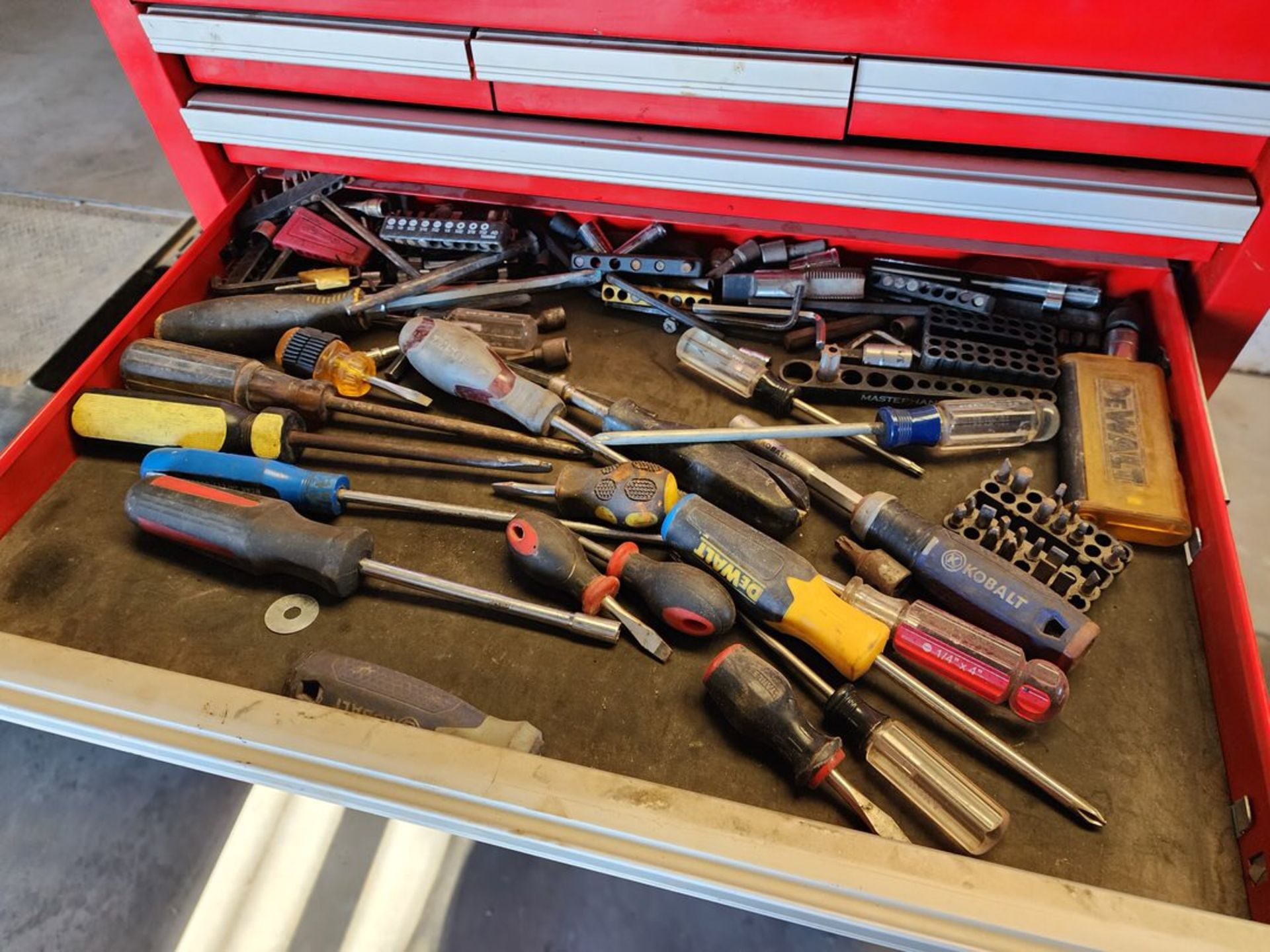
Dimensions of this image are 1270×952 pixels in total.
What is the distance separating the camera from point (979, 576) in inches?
36.7

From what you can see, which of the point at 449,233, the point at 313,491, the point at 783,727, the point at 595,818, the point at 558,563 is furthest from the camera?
the point at 449,233

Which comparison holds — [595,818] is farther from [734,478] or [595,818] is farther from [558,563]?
[734,478]

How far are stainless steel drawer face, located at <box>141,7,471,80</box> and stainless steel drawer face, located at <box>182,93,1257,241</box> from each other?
0.08 meters

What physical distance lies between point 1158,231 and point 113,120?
2902 mm

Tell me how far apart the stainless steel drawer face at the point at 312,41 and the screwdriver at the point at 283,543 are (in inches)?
26.3

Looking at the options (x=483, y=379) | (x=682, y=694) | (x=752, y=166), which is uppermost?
(x=752, y=166)

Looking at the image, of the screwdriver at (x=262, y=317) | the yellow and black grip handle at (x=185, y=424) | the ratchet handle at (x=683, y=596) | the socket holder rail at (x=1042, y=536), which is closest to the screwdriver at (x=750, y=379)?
the socket holder rail at (x=1042, y=536)

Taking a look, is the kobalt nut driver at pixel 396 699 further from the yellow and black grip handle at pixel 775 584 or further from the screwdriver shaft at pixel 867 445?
the screwdriver shaft at pixel 867 445

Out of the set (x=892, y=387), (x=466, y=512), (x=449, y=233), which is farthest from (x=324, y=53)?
(x=892, y=387)

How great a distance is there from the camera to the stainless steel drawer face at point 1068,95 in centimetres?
98

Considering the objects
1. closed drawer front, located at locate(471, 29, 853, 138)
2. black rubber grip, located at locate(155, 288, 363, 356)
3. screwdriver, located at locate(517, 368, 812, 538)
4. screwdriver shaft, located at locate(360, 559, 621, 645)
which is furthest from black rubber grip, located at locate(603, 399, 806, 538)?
black rubber grip, located at locate(155, 288, 363, 356)

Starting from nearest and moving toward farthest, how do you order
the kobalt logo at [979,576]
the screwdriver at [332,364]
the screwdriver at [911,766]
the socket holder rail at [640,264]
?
1. the screwdriver at [911,766]
2. the kobalt logo at [979,576]
3. the screwdriver at [332,364]
4. the socket holder rail at [640,264]

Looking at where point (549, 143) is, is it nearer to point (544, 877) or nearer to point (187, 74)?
point (187, 74)

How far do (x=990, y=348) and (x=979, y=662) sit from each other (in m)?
0.53
